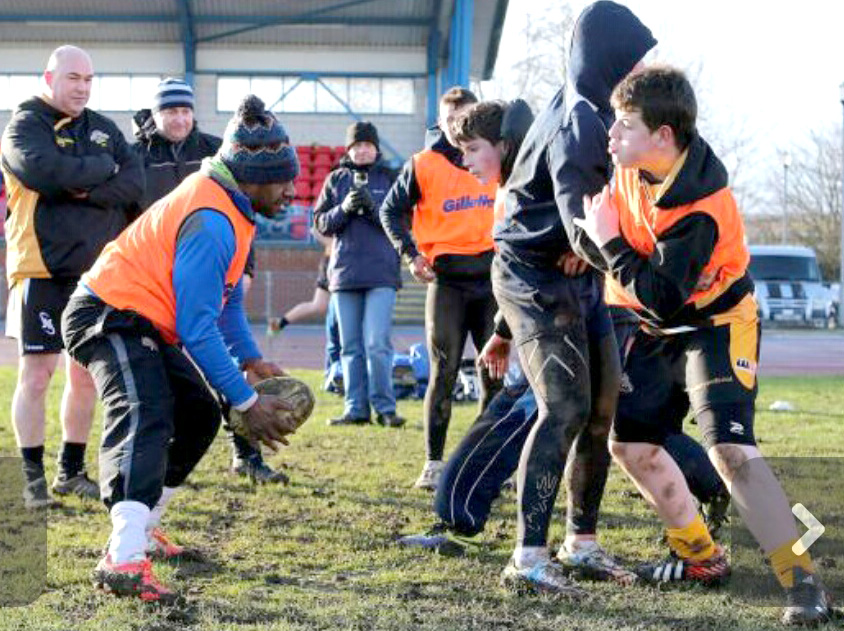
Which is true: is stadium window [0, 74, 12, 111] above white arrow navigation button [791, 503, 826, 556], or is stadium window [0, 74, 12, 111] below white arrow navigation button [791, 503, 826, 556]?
above

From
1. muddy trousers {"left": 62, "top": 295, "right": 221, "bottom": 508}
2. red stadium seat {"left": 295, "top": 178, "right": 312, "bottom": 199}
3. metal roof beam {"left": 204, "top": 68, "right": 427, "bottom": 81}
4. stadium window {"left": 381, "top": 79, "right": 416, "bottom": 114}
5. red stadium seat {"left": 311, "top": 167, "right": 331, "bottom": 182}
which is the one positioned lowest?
muddy trousers {"left": 62, "top": 295, "right": 221, "bottom": 508}

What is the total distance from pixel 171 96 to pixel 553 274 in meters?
3.62

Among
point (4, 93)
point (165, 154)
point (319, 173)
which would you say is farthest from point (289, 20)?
point (165, 154)

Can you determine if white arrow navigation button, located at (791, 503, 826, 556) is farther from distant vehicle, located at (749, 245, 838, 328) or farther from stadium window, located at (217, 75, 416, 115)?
stadium window, located at (217, 75, 416, 115)

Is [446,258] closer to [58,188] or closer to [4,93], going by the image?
[58,188]

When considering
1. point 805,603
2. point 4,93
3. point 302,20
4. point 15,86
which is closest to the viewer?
point 805,603

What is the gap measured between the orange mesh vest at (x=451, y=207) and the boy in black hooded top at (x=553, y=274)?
8.67 ft

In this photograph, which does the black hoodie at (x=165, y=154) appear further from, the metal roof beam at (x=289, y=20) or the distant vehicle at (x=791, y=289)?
the distant vehicle at (x=791, y=289)

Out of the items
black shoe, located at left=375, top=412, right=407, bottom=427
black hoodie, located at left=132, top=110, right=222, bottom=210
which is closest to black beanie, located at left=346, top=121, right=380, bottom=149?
black shoe, located at left=375, top=412, right=407, bottom=427

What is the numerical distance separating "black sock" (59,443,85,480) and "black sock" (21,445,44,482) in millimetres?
208

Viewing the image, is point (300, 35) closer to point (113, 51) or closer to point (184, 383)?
point (113, 51)

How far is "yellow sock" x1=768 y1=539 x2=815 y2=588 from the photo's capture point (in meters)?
4.61

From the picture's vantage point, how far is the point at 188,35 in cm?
3750

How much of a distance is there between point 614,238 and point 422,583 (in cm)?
162
